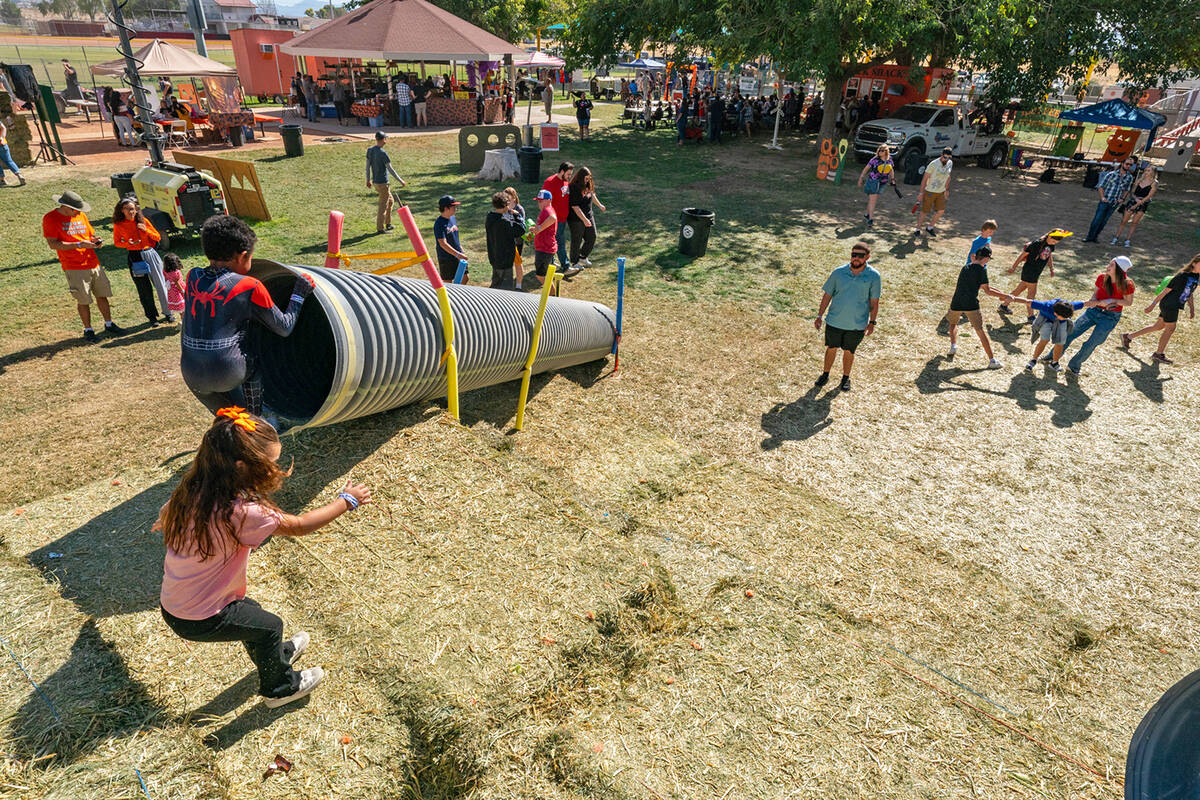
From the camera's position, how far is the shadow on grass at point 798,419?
24.1 feet

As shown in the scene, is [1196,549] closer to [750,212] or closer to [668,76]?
[750,212]

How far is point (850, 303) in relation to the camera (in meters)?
7.65

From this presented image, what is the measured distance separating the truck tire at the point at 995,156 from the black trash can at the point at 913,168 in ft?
15.1

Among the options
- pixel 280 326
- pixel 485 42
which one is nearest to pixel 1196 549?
pixel 280 326

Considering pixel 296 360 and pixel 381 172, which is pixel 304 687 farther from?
pixel 381 172

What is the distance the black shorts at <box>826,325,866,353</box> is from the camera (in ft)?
25.8

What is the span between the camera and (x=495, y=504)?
4785mm

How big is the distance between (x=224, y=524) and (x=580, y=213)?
8895mm

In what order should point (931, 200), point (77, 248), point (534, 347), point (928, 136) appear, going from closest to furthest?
point (534, 347), point (77, 248), point (931, 200), point (928, 136)

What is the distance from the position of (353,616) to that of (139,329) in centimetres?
731

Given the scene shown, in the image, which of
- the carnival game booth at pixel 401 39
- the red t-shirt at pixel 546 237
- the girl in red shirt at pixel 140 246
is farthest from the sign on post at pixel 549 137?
the girl in red shirt at pixel 140 246

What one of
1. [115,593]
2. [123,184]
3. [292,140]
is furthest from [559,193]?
[292,140]

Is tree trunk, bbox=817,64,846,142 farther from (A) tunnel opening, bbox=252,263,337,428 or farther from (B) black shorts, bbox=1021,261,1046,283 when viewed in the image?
(A) tunnel opening, bbox=252,263,337,428

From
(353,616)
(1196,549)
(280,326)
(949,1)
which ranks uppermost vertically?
(949,1)
